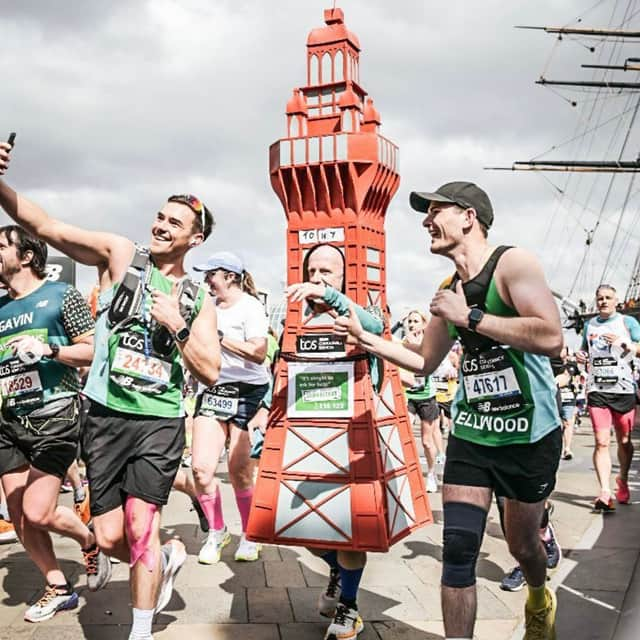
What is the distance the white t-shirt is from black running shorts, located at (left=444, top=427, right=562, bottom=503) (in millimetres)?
2454

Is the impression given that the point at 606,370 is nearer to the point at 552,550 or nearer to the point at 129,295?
the point at 552,550

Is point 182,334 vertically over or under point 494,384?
over

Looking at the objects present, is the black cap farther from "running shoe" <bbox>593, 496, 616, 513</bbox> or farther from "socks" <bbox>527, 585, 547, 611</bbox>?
"running shoe" <bbox>593, 496, 616, 513</bbox>

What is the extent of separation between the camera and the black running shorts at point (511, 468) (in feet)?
11.5

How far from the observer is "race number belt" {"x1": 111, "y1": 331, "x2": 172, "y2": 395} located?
3.58 m

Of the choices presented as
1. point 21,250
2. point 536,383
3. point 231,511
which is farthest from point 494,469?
point 231,511

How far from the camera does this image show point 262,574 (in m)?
5.33

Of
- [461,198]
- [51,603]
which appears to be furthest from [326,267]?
[51,603]

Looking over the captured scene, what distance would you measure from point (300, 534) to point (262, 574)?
0.60 metres

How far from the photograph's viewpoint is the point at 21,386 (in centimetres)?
450

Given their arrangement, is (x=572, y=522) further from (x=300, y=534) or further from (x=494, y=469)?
(x=494, y=469)

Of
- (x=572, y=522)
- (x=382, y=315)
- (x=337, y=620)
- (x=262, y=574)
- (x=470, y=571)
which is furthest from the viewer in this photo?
(x=572, y=522)

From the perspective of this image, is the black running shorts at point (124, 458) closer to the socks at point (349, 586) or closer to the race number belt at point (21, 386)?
the race number belt at point (21, 386)

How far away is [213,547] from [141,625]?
2.23 meters
